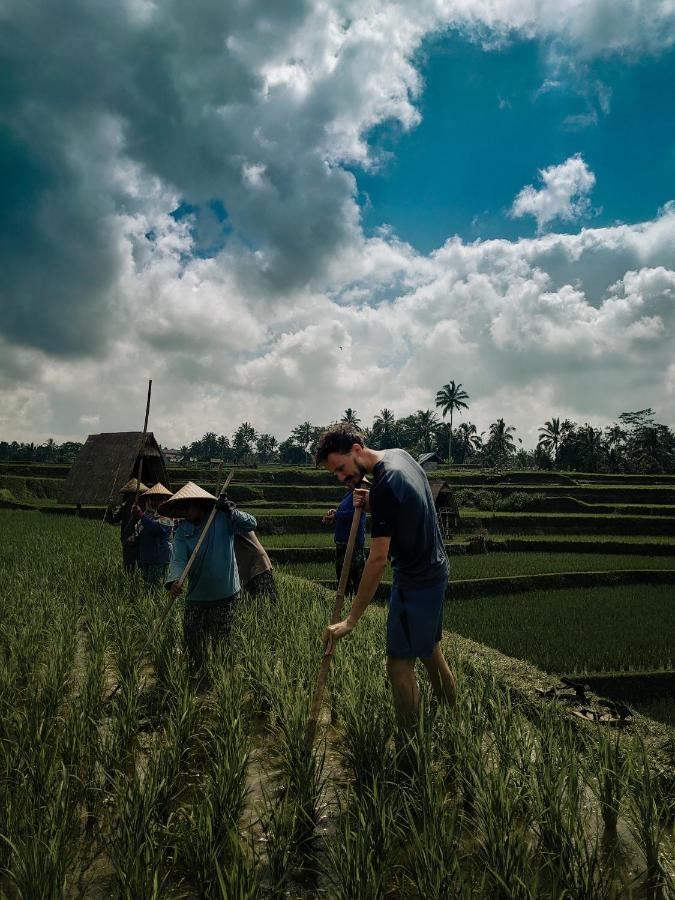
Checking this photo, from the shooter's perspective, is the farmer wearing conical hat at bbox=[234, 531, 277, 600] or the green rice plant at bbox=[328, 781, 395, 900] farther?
the farmer wearing conical hat at bbox=[234, 531, 277, 600]

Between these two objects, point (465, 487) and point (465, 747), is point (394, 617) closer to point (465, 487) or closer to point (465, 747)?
point (465, 747)

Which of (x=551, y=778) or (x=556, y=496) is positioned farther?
(x=556, y=496)

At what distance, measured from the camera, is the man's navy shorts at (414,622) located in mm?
2385

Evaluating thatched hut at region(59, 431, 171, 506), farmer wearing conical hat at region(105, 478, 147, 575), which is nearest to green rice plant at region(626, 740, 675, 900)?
farmer wearing conical hat at region(105, 478, 147, 575)

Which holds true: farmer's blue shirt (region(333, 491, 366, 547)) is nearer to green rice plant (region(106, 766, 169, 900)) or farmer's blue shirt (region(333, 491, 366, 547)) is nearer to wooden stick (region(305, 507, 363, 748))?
wooden stick (region(305, 507, 363, 748))

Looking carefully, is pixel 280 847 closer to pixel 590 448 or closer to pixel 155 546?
pixel 155 546

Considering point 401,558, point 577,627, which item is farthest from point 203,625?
point 577,627

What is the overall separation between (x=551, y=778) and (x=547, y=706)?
0.76m

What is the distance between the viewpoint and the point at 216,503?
→ 11.3 feet

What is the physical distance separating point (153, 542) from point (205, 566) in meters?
2.65

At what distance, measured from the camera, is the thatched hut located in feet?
63.0

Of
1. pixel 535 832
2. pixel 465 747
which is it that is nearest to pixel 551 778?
pixel 535 832

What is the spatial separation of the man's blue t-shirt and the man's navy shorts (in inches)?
2.1

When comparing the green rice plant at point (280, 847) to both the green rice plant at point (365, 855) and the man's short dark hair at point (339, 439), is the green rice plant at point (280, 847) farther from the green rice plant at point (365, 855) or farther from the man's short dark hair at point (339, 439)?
the man's short dark hair at point (339, 439)
